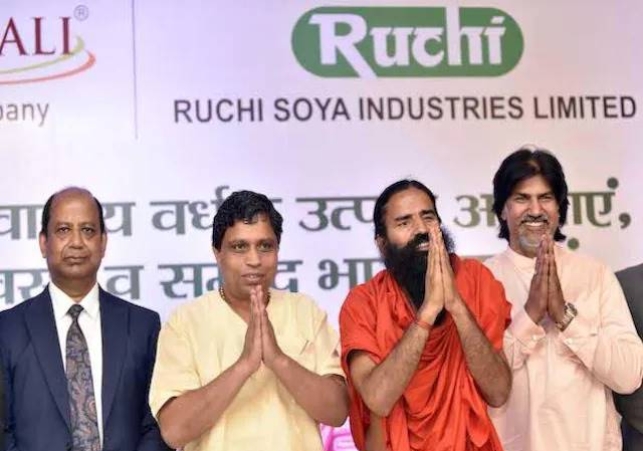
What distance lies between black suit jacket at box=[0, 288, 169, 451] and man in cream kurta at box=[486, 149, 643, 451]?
48.9 inches

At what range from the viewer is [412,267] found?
313 cm

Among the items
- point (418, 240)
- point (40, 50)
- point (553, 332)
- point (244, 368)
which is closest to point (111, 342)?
point (244, 368)

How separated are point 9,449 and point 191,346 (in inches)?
26.9

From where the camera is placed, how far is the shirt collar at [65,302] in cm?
337

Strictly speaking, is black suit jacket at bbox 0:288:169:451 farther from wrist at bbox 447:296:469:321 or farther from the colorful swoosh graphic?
the colorful swoosh graphic

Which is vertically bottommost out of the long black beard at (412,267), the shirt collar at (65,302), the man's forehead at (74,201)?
the shirt collar at (65,302)

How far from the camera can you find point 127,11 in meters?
4.58

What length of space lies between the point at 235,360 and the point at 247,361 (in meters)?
0.19

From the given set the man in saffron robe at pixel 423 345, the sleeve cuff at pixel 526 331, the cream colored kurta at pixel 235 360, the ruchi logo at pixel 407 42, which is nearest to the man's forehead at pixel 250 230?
the cream colored kurta at pixel 235 360

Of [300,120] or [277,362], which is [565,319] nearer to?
[277,362]

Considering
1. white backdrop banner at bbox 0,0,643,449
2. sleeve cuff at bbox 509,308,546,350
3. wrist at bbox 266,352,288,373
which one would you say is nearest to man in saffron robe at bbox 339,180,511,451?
sleeve cuff at bbox 509,308,546,350

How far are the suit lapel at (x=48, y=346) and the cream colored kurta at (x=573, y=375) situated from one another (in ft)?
4.86

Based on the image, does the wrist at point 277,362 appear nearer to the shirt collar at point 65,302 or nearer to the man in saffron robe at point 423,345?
the man in saffron robe at point 423,345

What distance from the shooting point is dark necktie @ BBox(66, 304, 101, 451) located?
3.17 m
